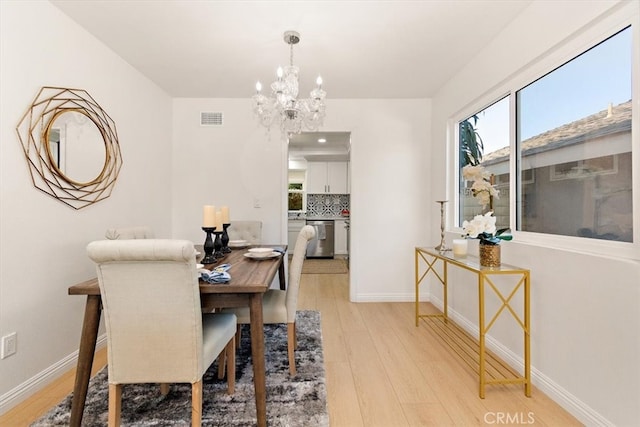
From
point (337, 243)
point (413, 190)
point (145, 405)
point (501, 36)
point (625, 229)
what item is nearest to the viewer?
point (625, 229)

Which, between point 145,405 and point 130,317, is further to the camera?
point 145,405

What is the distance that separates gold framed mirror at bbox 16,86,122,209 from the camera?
1882 millimetres

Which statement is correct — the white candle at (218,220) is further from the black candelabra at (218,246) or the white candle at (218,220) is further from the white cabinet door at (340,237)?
the white cabinet door at (340,237)

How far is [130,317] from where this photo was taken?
1.29 meters

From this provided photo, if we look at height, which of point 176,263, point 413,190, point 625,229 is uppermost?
point 413,190

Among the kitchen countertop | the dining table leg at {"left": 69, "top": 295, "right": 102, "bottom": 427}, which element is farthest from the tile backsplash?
the dining table leg at {"left": 69, "top": 295, "right": 102, "bottom": 427}

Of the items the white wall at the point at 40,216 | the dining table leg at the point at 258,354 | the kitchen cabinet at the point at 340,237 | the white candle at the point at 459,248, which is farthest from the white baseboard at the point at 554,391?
the kitchen cabinet at the point at 340,237

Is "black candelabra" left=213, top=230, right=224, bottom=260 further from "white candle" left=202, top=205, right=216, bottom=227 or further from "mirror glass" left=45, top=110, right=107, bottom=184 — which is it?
"mirror glass" left=45, top=110, right=107, bottom=184

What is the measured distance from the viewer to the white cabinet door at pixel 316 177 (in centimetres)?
696

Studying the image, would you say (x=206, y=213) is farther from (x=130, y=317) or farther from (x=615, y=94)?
(x=615, y=94)

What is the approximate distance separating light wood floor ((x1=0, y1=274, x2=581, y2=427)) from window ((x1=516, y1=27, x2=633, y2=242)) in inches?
41.0

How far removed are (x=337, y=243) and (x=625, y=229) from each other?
5.60 meters

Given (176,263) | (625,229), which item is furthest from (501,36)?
(176,263)

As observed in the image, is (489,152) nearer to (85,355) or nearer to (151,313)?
(151,313)
